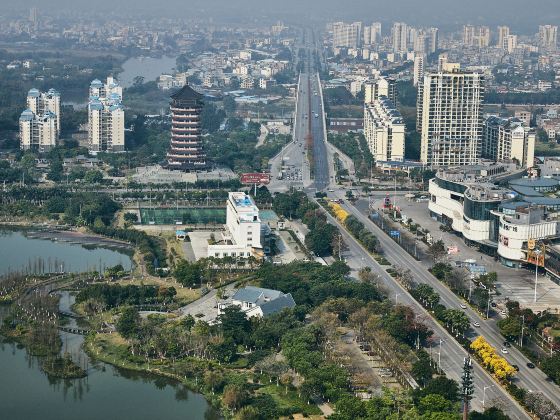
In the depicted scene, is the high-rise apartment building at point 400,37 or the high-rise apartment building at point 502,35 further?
the high-rise apartment building at point 502,35

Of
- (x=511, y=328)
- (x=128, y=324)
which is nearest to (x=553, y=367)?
(x=511, y=328)

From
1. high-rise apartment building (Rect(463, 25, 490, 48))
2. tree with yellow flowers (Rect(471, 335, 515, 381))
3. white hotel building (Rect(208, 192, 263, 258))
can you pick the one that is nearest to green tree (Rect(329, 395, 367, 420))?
tree with yellow flowers (Rect(471, 335, 515, 381))

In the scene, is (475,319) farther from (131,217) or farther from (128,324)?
(131,217)

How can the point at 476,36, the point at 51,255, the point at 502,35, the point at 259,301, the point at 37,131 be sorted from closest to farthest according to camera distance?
the point at 259,301 → the point at 51,255 → the point at 37,131 → the point at 502,35 → the point at 476,36

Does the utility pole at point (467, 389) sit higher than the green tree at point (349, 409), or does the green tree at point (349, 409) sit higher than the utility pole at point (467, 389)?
the utility pole at point (467, 389)

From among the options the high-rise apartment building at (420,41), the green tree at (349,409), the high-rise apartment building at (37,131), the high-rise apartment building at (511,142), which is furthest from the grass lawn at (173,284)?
the high-rise apartment building at (420,41)

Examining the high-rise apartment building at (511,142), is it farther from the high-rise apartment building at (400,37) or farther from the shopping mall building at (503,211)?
the high-rise apartment building at (400,37)
